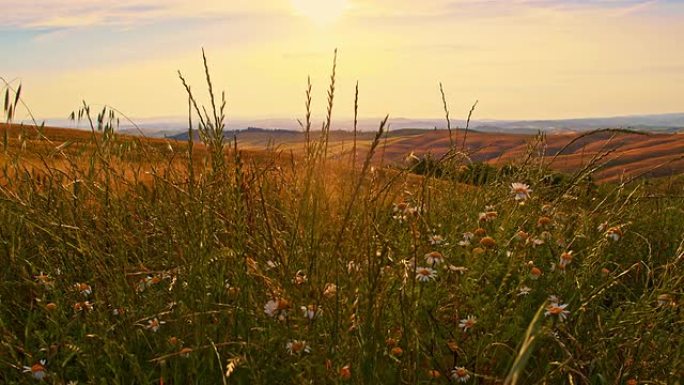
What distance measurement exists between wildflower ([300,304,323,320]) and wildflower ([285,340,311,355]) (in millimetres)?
86

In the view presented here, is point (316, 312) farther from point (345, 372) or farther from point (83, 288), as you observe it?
point (83, 288)

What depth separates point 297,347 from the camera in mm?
2062

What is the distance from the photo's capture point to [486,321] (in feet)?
8.07

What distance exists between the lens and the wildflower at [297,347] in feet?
6.66

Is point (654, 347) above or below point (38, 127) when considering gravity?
below

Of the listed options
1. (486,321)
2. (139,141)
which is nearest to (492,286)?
(486,321)

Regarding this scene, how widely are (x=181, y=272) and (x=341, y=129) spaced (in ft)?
5.36

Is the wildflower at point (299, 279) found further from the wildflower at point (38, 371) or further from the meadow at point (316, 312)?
Result: the wildflower at point (38, 371)

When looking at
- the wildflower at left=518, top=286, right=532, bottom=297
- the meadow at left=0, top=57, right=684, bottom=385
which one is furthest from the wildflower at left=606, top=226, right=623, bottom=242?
the wildflower at left=518, top=286, right=532, bottom=297

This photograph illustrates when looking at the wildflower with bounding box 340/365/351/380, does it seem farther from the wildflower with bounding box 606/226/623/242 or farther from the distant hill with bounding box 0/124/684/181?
the wildflower with bounding box 606/226/623/242

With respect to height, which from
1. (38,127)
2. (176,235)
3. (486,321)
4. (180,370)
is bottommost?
(180,370)

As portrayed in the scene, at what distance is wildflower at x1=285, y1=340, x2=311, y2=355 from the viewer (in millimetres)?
2031

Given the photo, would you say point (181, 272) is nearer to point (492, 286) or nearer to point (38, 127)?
point (492, 286)

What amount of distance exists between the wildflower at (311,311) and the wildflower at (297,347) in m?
0.09
